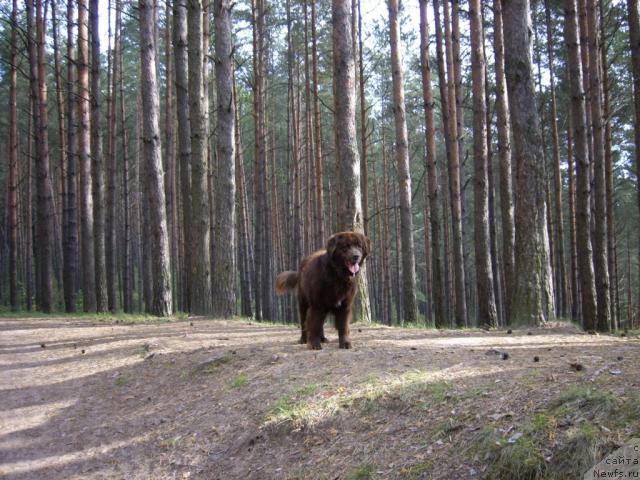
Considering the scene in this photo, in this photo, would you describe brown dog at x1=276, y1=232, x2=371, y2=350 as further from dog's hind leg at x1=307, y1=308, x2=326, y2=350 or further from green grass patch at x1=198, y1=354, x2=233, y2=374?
green grass patch at x1=198, y1=354, x2=233, y2=374

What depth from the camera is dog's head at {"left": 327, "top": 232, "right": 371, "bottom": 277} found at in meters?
6.55

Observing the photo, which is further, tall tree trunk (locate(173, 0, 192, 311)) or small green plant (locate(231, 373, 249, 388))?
tall tree trunk (locate(173, 0, 192, 311))

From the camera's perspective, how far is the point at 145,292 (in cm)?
2256

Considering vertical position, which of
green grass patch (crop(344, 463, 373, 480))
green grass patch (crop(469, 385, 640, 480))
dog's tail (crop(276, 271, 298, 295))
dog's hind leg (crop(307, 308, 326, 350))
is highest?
dog's tail (crop(276, 271, 298, 295))

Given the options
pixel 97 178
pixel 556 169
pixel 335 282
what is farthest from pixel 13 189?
pixel 556 169

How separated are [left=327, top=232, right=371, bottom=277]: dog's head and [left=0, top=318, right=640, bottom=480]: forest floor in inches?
39.6

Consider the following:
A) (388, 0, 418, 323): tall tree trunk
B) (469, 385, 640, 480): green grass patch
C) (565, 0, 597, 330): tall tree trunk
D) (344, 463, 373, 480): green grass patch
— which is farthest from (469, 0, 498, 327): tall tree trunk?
(344, 463, 373, 480): green grass patch

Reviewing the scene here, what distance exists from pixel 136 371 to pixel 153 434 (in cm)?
218

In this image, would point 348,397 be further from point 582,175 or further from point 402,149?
point 402,149

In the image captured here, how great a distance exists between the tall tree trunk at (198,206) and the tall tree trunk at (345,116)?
4136 mm

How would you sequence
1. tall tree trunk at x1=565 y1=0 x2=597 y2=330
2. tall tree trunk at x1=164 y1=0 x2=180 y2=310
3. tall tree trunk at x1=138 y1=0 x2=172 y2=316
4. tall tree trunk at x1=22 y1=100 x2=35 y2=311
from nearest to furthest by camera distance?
1. tall tree trunk at x1=565 y1=0 x2=597 y2=330
2. tall tree trunk at x1=138 y1=0 x2=172 y2=316
3. tall tree trunk at x1=164 y1=0 x2=180 y2=310
4. tall tree trunk at x1=22 y1=100 x2=35 y2=311

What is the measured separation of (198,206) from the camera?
43.5ft

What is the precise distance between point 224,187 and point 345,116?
12.1ft

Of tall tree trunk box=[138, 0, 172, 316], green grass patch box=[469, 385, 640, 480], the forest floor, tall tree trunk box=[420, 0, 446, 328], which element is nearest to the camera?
green grass patch box=[469, 385, 640, 480]
